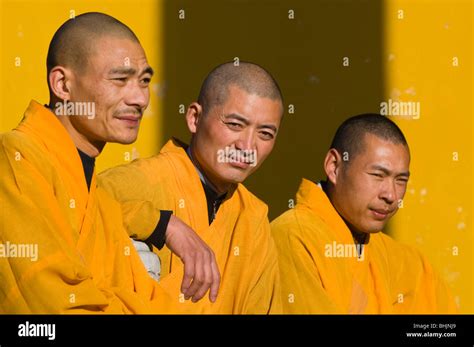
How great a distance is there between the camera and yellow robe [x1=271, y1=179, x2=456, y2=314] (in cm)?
670

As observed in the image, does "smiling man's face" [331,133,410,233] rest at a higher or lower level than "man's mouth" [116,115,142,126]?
lower

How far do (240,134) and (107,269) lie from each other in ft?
3.20

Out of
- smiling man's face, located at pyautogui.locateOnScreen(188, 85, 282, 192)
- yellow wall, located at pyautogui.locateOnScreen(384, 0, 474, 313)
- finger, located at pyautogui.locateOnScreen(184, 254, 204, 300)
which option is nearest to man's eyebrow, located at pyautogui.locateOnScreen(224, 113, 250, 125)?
smiling man's face, located at pyautogui.locateOnScreen(188, 85, 282, 192)

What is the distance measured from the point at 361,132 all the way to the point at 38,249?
192cm

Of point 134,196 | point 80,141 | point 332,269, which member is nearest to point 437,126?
point 332,269

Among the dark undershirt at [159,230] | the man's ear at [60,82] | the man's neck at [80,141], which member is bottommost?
the dark undershirt at [159,230]

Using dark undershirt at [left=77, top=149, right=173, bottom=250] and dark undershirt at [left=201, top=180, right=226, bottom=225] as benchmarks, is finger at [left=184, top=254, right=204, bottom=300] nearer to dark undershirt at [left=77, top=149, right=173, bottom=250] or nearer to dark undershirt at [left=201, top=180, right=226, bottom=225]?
dark undershirt at [left=77, top=149, right=173, bottom=250]

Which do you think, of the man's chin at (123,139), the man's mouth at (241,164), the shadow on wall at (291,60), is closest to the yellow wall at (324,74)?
the shadow on wall at (291,60)

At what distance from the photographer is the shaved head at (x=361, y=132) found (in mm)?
6953

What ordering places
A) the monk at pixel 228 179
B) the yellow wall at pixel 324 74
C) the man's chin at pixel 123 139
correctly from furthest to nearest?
1. the yellow wall at pixel 324 74
2. the monk at pixel 228 179
3. the man's chin at pixel 123 139

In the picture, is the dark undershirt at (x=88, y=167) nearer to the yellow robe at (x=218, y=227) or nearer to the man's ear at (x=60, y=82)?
the man's ear at (x=60, y=82)

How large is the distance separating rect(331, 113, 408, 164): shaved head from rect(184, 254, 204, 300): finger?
52.3 inches
